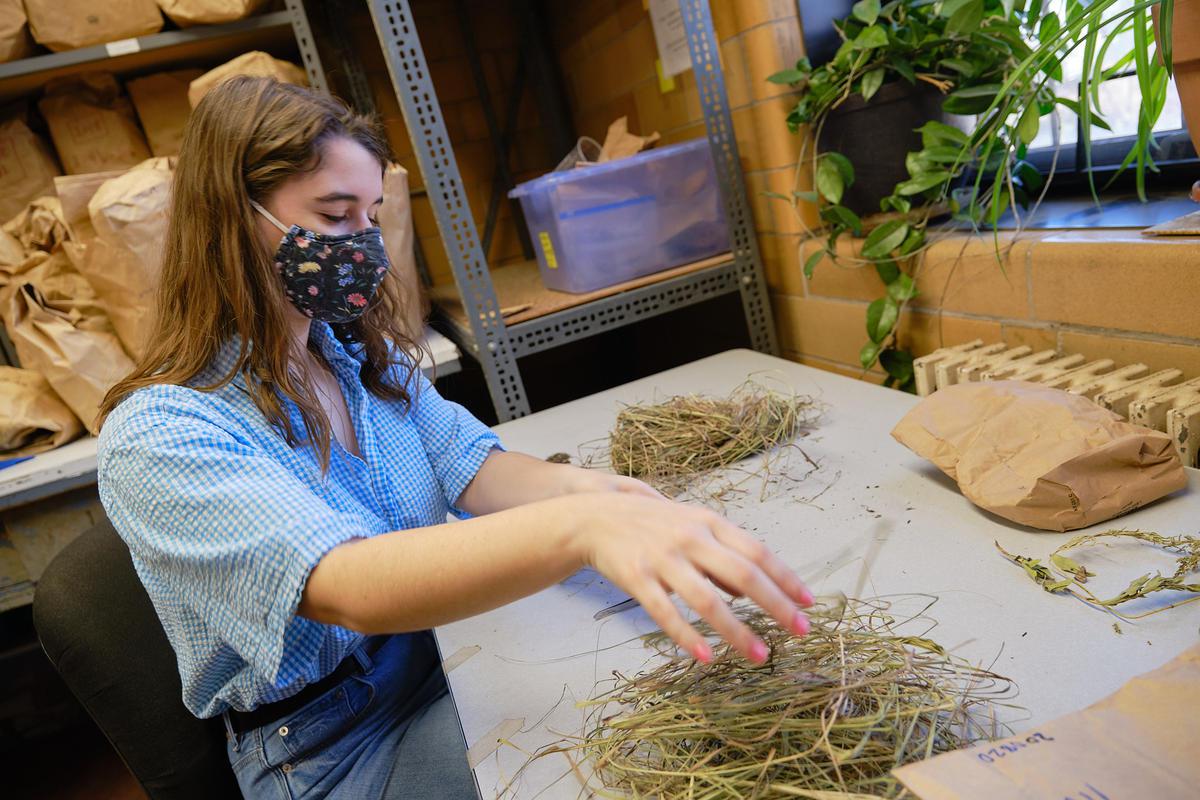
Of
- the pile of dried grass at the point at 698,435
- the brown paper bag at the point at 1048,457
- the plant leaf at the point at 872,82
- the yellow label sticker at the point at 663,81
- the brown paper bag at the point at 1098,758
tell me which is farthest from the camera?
the yellow label sticker at the point at 663,81

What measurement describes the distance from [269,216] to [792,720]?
80 centimetres

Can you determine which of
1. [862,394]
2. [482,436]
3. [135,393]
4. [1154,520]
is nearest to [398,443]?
[482,436]

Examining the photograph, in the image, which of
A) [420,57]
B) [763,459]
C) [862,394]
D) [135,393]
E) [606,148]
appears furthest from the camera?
[606,148]

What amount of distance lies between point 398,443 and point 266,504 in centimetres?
41

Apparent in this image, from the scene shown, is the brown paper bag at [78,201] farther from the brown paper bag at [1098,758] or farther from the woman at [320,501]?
the brown paper bag at [1098,758]

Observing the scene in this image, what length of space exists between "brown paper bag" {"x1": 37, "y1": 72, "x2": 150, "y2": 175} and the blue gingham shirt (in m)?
1.65

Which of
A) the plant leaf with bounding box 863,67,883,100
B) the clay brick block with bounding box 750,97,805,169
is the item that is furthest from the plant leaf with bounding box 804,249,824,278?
the plant leaf with bounding box 863,67,883,100

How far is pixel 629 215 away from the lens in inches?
81.0

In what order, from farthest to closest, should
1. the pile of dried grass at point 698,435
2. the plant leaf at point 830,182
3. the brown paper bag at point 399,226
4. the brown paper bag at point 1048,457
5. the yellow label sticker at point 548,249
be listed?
the yellow label sticker at point 548,249 → the brown paper bag at point 399,226 → the plant leaf at point 830,182 → the pile of dried grass at point 698,435 → the brown paper bag at point 1048,457

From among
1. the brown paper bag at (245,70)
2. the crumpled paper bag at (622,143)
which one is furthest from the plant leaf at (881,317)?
the brown paper bag at (245,70)

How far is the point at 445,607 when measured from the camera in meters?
0.71

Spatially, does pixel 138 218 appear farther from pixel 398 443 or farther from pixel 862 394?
pixel 862 394

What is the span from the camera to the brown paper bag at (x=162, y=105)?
2223mm

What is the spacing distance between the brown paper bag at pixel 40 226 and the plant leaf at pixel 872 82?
73.5 inches
